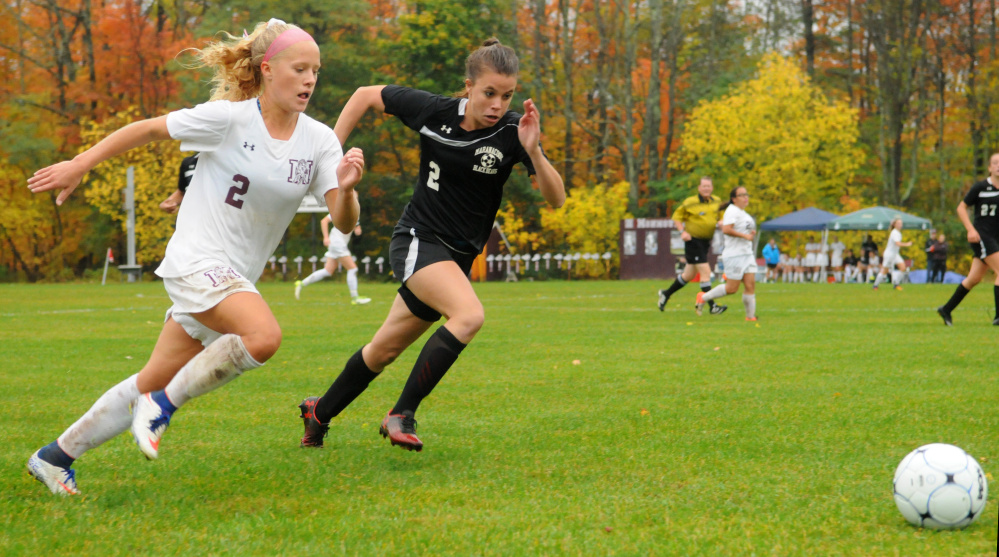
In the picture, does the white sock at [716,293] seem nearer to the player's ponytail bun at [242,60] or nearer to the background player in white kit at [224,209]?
the background player in white kit at [224,209]

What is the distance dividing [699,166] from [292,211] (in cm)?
4284

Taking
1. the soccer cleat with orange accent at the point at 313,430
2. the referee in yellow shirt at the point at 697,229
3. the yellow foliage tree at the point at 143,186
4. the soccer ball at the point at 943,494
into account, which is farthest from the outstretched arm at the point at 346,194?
the yellow foliage tree at the point at 143,186

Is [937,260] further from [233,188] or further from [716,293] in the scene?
[233,188]

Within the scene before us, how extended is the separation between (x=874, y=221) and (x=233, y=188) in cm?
3225

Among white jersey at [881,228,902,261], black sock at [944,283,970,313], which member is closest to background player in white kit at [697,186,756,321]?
black sock at [944,283,970,313]

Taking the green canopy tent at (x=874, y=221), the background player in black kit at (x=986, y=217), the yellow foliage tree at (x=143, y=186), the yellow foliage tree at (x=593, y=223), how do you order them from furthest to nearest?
the yellow foliage tree at (x=143, y=186) < the yellow foliage tree at (x=593, y=223) < the green canopy tent at (x=874, y=221) < the background player in black kit at (x=986, y=217)

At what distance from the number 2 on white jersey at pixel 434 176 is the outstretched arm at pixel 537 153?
0.54m

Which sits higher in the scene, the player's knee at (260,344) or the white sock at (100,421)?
the player's knee at (260,344)

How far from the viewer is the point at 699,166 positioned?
152ft

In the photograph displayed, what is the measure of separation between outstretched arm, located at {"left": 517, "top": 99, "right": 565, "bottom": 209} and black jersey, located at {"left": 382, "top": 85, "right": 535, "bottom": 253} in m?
0.19

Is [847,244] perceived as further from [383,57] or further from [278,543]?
[278,543]

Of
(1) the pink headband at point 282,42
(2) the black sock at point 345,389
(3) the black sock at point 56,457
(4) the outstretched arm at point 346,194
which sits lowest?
(3) the black sock at point 56,457

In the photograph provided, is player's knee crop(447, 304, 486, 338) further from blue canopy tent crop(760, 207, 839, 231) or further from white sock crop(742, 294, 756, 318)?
blue canopy tent crop(760, 207, 839, 231)

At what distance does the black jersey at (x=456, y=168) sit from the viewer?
5.25 metres
